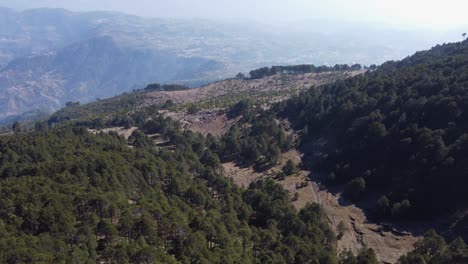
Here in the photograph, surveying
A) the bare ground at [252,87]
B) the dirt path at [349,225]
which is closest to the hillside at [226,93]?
the bare ground at [252,87]

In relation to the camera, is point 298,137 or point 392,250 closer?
point 392,250

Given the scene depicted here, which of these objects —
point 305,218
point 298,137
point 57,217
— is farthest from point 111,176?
point 298,137

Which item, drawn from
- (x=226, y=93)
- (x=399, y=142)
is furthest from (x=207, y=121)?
(x=399, y=142)

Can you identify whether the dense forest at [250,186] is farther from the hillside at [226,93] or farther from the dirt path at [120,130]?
the hillside at [226,93]

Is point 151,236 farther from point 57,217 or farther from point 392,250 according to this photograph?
point 392,250

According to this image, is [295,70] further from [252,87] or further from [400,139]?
[400,139]

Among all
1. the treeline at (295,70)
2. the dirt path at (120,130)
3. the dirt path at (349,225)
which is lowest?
the dirt path at (120,130)
